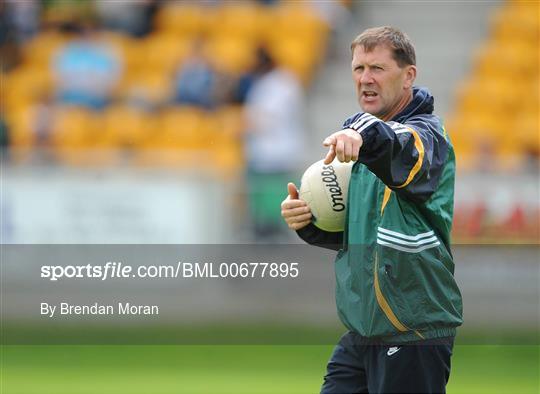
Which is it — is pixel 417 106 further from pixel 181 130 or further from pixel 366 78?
pixel 181 130

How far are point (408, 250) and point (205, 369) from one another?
565 cm

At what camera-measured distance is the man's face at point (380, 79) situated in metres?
5.33

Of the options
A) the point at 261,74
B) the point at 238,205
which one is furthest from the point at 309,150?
the point at 238,205

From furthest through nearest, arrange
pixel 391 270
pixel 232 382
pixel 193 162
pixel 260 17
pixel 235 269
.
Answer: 1. pixel 260 17
2. pixel 193 162
3. pixel 235 269
4. pixel 232 382
5. pixel 391 270

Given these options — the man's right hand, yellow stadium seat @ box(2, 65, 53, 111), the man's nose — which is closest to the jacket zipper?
the man's right hand

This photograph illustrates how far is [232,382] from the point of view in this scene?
32.7ft

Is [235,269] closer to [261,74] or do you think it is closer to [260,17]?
[261,74]

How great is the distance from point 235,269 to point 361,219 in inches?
253

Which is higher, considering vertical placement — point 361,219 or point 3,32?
point 3,32

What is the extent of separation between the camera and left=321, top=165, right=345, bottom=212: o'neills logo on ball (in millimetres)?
5730

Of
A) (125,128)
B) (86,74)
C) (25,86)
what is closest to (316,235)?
(125,128)

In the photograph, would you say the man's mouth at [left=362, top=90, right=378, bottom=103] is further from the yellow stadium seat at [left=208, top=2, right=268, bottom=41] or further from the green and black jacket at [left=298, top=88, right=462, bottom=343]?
the yellow stadium seat at [left=208, top=2, right=268, bottom=41]

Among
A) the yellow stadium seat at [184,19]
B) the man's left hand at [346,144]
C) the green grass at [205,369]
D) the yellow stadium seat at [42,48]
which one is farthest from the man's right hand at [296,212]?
the yellow stadium seat at [42,48]

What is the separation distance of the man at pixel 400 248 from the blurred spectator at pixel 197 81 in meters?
9.04
